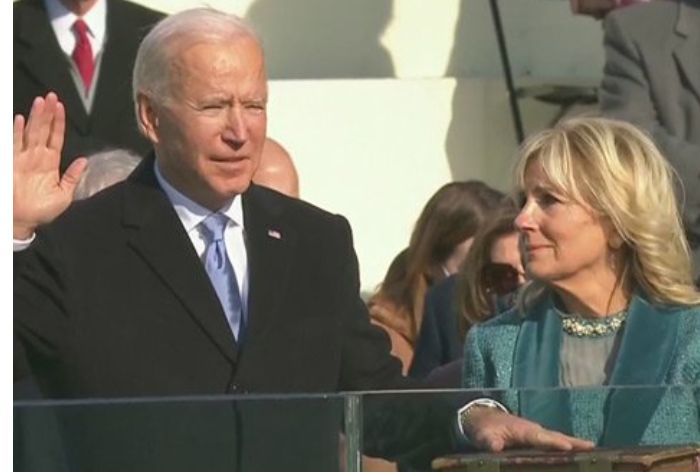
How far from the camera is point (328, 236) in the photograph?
5934 mm

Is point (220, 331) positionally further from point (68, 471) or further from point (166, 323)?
point (68, 471)

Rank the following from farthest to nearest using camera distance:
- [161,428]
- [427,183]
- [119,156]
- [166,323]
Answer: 1. [427,183]
2. [119,156]
3. [166,323]
4. [161,428]

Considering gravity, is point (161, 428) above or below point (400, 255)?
above

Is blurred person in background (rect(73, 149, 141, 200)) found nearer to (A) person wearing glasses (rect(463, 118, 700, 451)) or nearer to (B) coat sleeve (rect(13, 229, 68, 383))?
(B) coat sleeve (rect(13, 229, 68, 383))

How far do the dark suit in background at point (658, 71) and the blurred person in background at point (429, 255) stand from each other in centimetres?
55

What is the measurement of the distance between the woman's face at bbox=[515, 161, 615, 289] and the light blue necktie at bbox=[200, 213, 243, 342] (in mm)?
652

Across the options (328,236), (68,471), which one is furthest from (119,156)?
(68,471)

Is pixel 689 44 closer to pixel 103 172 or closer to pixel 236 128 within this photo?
pixel 103 172

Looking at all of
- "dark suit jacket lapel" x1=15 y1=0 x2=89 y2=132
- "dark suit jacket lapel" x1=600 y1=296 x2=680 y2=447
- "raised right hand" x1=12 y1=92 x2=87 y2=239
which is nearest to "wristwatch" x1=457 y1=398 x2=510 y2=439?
"dark suit jacket lapel" x1=600 y1=296 x2=680 y2=447

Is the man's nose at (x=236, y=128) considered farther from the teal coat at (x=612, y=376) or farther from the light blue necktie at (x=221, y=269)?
the teal coat at (x=612, y=376)

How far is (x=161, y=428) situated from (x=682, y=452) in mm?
1016

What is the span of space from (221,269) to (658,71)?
2.27 m

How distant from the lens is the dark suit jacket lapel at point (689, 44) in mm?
7641

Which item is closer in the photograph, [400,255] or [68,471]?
[68,471]
